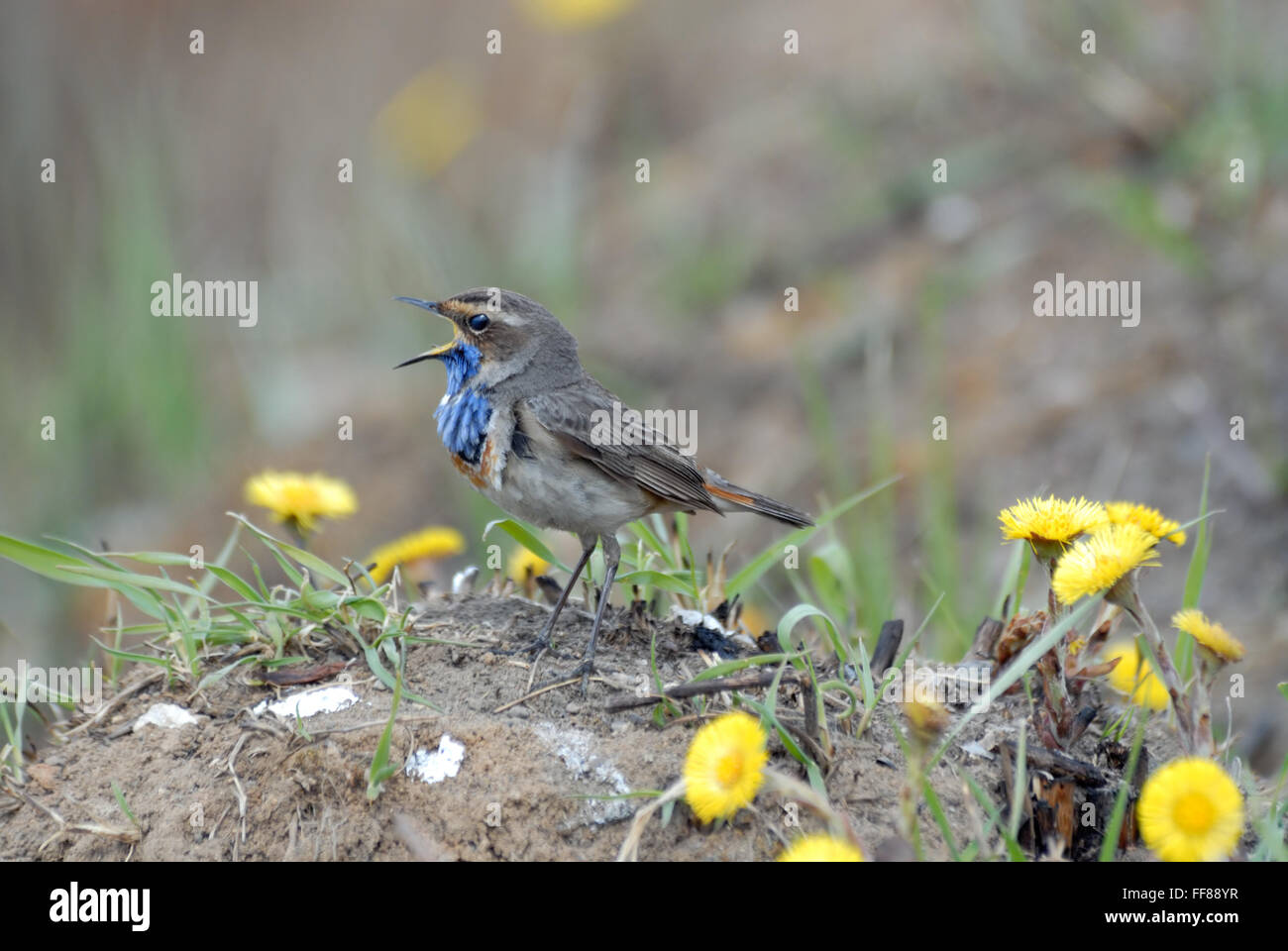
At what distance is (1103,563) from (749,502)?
179 cm

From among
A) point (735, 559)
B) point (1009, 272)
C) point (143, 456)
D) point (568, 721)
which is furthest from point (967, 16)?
point (568, 721)

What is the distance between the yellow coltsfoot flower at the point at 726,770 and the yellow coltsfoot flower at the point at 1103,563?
32.5 inches

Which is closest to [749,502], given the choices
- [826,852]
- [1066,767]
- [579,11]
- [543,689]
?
[543,689]

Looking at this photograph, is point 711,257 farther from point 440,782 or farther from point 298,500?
point 440,782

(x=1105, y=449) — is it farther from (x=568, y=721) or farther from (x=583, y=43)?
(x=583, y=43)

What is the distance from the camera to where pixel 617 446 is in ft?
13.8

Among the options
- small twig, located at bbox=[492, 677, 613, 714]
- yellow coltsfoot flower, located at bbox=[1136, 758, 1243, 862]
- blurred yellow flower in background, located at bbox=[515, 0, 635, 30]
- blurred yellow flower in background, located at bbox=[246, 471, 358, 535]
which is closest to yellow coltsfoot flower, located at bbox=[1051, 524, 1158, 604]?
yellow coltsfoot flower, located at bbox=[1136, 758, 1243, 862]

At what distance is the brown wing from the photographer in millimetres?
4188

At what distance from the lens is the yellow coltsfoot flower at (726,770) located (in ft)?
8.57

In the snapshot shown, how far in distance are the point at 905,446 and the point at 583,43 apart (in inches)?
265

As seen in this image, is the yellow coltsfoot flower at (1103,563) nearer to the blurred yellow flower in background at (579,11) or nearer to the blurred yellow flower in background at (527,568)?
the blurred yellow flower in background at (527,568)

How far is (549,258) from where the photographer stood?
898 cm

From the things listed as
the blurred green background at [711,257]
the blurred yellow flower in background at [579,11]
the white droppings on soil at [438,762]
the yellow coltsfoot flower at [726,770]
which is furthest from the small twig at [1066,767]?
the blurred yellow flower in background at [579,11]

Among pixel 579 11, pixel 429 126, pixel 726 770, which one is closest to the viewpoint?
pixel 726 770
